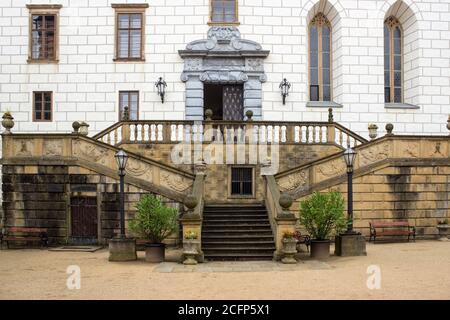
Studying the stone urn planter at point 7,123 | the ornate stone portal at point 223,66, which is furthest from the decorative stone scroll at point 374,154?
the stone urn planter at point 7,123

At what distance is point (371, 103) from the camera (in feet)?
88.2

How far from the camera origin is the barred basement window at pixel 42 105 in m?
26.3

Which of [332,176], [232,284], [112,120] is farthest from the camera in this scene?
[112,120]

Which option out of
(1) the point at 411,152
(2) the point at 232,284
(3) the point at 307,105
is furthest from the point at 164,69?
(2) the point at 232,284

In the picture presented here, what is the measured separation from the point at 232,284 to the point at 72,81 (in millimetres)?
16907

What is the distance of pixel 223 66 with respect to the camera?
1032 inches

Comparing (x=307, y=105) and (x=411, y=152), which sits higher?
(x=307, y=105)

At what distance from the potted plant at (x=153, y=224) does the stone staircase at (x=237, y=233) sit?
1308mm

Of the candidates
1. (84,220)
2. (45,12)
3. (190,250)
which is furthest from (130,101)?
(190,250)

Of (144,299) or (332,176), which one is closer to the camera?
(144,299)

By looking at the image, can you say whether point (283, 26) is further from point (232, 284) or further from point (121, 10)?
point (232, 284)

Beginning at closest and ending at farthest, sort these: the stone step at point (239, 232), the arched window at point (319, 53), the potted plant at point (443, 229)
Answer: the stone step at point (239, 232), the potted plant at point (443, 229), the arched window at point (319, 53)

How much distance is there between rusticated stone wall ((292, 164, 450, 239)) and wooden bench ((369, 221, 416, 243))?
1.36 ft

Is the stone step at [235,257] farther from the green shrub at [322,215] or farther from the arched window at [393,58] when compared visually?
the arched window at [393,58]
